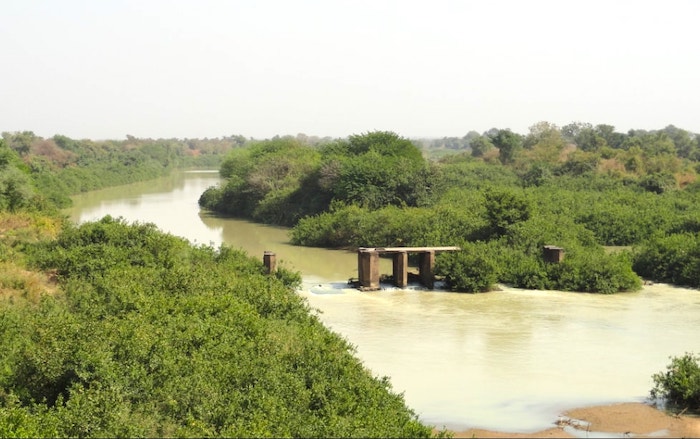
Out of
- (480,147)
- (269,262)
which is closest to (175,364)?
(269,262)

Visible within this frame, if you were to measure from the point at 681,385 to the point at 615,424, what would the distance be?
1.35 metres

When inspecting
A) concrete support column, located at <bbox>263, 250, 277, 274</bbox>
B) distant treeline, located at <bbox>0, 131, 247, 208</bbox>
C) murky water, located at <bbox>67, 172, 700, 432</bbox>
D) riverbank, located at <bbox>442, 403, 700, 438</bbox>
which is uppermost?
distant treeline, located at <bbox>0, 131, 247, 208</bbox>

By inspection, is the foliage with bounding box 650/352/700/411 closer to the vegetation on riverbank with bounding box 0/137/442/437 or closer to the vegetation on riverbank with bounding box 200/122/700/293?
the vegetation on riverbank with bounding box 0/137/442/437

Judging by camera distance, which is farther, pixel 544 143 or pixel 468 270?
pixel 544 143

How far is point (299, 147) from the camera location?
150ft

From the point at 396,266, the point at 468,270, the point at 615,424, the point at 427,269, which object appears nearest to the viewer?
the point at 615,424

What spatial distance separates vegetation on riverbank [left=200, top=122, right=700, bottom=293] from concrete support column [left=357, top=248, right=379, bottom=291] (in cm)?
176

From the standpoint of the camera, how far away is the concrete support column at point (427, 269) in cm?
1978

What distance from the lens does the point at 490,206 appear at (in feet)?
75.1

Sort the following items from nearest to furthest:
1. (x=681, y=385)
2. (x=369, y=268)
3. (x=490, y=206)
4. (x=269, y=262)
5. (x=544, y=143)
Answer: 1. (x=681, y=385)
2. (x=269, y=262)
3. (x=369, y=268)
4. (x=490, y=206)
5. (x=544, y=143)

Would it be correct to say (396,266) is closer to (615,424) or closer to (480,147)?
(615,424)

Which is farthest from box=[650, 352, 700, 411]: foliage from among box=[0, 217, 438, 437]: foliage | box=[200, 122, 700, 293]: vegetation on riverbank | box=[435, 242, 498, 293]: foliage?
box=[200, 122, 700, 293]: vegetation on riverbank

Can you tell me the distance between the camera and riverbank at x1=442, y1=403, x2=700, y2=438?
981 centimetres

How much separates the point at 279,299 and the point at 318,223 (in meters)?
14.6
